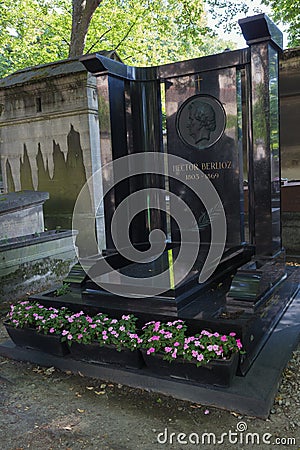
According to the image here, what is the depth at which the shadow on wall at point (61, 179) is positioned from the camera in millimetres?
7871

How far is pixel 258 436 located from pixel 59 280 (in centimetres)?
444

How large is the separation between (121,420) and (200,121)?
3257 mm

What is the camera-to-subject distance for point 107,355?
339cm

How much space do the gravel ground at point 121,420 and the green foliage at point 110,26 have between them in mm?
14713

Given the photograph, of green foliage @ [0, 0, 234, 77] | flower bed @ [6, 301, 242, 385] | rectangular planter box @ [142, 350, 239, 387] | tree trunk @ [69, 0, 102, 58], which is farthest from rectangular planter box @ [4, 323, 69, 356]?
green foliage @ [0, 0, 234, 77]

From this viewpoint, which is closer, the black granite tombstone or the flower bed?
the flower bed

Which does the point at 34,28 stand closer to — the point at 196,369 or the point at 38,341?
the point at 38,341

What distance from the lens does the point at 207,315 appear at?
10.9ft

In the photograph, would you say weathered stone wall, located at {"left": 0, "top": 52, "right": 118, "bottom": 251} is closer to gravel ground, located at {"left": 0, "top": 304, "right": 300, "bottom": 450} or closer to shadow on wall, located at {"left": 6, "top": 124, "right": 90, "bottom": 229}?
shadow on wall, located at {"left": 6, "top": 124, "right": 90, "bottom": 229}

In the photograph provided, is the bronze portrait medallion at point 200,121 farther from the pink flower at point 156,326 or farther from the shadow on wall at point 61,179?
the shadow on wall at point 61,179

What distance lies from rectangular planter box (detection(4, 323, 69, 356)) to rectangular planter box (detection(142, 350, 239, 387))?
2.81ft

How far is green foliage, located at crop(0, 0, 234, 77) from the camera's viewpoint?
49.9 ft

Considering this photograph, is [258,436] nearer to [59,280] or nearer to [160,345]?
[160,345]

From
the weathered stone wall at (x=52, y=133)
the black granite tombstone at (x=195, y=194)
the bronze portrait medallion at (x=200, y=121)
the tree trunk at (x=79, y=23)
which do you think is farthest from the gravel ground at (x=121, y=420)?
the tree trunk at (x=79, y=23)
